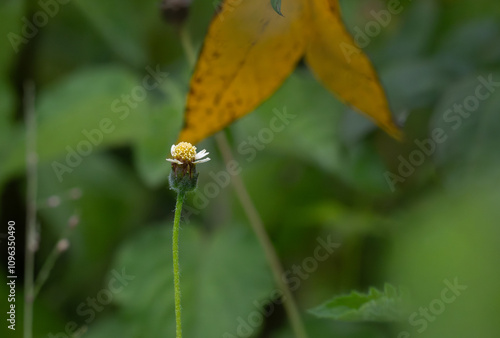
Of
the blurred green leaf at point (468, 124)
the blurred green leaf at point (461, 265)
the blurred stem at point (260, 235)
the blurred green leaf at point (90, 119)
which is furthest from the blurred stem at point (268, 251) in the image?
the blurred green leaf at point (461, 265)

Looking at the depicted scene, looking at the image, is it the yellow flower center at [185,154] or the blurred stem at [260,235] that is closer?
the yellow flower center at [185,154]

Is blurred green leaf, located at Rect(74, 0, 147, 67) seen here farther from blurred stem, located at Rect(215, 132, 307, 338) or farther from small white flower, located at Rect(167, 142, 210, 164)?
small white flower, located at Rect(167, 142, 210, 164)

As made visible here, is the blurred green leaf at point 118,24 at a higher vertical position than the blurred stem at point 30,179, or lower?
higher

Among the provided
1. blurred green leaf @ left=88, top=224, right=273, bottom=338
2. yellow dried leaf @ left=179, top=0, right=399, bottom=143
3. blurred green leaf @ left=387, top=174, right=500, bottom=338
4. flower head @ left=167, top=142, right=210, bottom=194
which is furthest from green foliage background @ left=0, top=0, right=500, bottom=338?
blurred green leaf @ left=387, top=174, right=500, bottom=338

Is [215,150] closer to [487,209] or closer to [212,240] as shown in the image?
[212,240]

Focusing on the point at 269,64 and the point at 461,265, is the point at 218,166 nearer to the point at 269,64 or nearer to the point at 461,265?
the point at 269,64

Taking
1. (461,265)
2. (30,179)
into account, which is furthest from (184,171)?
(30,179)

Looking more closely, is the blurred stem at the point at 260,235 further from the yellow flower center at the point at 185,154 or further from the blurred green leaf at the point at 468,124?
the yellow flower center at the point at 185,154
